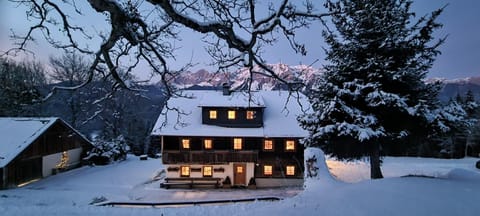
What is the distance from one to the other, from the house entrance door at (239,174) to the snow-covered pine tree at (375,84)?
8664mm

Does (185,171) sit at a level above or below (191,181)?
above

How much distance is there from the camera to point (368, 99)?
596 inches

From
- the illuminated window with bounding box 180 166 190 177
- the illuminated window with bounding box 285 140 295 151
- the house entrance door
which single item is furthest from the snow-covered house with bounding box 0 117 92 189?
the illuminated window with bounding box 285 140 295 151

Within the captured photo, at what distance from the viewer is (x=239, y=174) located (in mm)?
24188

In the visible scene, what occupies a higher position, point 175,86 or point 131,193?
point 175,86

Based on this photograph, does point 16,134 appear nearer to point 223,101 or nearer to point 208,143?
point 208,143

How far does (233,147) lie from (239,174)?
89.4 inches

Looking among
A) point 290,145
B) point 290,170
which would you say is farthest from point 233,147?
point 290,170

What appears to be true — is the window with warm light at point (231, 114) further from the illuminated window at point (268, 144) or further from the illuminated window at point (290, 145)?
the illuminated window at point (290, 145)

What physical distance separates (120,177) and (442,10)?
22.6 m

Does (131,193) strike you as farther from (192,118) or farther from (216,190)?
(192,118)

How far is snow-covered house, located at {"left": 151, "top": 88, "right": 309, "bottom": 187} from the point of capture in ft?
76.0

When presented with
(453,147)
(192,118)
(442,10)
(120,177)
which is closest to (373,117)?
(442,10)

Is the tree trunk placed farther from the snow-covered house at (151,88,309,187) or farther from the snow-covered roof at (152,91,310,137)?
the snow-covered house at (151,88,309,187)
